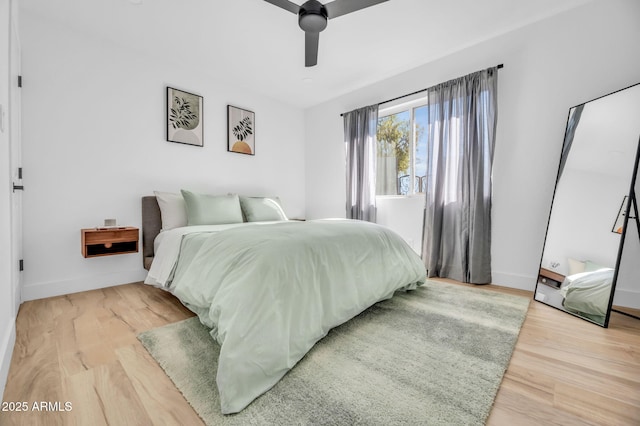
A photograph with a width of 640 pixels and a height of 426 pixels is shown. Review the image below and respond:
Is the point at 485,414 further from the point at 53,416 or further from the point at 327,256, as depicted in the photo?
the point at 53,416

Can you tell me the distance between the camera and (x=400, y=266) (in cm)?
222

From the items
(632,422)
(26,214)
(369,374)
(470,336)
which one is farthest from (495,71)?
(26,214)

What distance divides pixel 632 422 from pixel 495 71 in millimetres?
2827

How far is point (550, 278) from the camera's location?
2.31 meters

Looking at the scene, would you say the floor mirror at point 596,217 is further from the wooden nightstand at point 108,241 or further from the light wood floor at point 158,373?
the wooden nightstand at point 108,241

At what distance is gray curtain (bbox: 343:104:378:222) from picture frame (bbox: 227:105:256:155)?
1404 mm

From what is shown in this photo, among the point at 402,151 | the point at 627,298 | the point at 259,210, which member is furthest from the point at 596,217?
the point at 259,210

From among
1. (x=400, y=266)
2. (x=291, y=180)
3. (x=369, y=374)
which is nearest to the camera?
(x=369, y=374)

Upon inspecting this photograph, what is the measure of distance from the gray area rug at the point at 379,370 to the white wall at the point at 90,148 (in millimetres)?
1585

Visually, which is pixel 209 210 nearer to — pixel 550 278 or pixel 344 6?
pixel 344 6

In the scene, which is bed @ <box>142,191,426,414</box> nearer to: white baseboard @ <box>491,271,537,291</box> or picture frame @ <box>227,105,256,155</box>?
white baseboard @ <box>491,271,537,291</box>

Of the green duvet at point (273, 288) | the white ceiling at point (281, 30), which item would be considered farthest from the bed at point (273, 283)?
the white ceiling at point (281, 30)

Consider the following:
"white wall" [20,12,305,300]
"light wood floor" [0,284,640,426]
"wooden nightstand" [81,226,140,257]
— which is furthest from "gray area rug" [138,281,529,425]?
"white wall" [20,12,305,300]

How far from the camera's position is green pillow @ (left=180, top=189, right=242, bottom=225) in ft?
9.18
